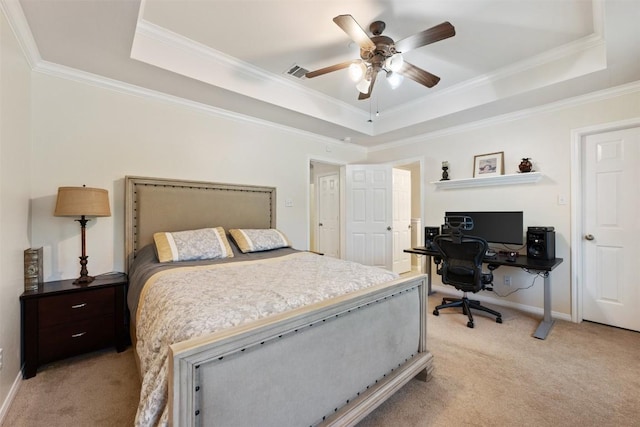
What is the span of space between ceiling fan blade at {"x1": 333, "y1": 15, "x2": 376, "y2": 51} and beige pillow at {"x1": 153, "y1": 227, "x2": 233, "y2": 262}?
6.94ft

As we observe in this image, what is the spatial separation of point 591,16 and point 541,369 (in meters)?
2.71

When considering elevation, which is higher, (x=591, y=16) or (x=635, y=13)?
(x=591, y=16)

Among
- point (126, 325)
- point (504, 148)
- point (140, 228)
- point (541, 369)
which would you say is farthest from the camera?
point (504, 148)

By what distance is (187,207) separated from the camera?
3.06 m

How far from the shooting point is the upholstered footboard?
3.28 ft

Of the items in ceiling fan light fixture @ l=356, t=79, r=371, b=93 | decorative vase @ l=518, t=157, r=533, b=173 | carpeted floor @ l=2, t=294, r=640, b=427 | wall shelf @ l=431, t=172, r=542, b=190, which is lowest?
carpeted floor @ l=2, t=294, r=640, b=427

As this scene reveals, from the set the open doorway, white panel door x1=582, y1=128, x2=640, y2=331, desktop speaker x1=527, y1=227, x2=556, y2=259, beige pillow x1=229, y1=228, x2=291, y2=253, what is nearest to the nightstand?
beige pillow x1=229, y1=228, x2=291, y2=253

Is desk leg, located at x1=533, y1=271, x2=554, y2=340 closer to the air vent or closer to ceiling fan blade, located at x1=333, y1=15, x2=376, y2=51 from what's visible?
ceiling fan blade, located at x1=333, y1=15, x2=376, y2=51

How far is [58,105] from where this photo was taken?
96.8 inches

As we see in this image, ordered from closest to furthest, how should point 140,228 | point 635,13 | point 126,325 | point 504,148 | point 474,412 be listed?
1. point 474,412
2. point 635,13
3. point 126,325
4. point 140,228
5. point 504,148

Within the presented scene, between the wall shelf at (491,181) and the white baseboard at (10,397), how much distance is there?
4558mm

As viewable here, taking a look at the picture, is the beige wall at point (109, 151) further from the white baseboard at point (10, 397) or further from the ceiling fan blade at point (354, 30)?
the ceiling fan blade at point (354, 30)

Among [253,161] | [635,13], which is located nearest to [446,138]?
[635,13]

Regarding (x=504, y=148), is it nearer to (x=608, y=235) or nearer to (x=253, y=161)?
(x=608, y=235)
